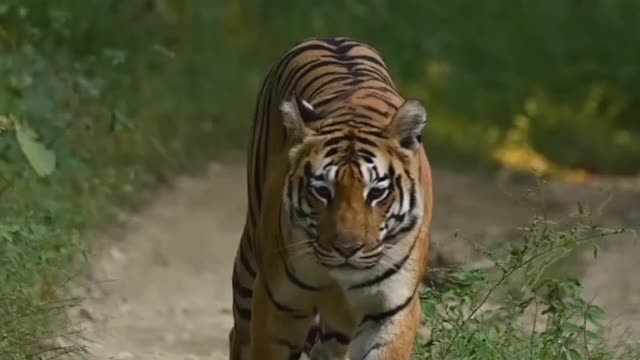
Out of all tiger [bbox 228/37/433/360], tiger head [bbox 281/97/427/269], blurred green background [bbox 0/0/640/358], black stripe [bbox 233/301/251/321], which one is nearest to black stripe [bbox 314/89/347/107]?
tiger [bbox 228/37/433/360]

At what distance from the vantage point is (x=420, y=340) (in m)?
5.98

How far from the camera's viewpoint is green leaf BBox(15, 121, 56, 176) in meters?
6.86

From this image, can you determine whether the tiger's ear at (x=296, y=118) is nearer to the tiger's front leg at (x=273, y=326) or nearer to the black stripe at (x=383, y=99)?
the black stripe at (x=383, y=99)

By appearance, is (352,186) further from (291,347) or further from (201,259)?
(201,259)

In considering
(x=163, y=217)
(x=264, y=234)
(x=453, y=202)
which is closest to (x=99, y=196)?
(x=163, y=217)

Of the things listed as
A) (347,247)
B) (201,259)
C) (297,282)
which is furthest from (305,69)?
(201,259)

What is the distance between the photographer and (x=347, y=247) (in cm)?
477

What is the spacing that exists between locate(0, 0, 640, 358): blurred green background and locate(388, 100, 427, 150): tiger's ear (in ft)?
4.75

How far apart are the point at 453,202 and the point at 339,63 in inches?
193

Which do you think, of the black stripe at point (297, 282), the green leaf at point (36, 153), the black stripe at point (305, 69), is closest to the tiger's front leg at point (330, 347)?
the black stripe at point (297, 282)

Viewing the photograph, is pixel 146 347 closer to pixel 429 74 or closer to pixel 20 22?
pixel 20 22

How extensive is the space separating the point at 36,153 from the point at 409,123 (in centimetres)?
226

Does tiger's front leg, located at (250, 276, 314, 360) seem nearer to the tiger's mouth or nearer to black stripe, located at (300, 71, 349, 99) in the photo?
the tiger's mouth

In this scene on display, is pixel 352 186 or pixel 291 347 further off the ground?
pixel 352 186
